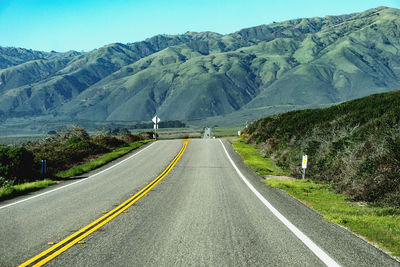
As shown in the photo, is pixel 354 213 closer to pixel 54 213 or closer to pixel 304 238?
pixel 304 238

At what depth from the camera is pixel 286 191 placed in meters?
12.3

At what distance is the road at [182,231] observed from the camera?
5.47m

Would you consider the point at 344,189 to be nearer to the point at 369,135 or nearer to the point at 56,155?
the point at 369,135

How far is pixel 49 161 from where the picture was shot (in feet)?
70.2

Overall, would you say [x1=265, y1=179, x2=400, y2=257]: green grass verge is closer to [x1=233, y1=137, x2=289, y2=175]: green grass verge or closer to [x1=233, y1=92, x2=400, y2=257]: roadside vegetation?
[x1=233, y1=92, x2=400, y2=257]: roadside vegetation

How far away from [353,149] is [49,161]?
52.0 ft

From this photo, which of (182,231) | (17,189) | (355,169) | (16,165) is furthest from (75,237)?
(16,165)

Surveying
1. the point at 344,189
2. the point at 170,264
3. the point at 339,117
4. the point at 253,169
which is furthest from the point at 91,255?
the point at 339,117

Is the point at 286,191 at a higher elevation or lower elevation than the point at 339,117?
lower

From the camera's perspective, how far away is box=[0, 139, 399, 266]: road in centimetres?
547

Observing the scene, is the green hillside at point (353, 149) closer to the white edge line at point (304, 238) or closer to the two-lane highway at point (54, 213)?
the white edge line at point (304, 238)

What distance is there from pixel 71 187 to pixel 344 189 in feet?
30.9

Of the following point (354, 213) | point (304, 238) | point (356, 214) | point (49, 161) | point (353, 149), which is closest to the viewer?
point (304, 238)

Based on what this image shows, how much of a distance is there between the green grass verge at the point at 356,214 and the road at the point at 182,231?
0.30 metres
